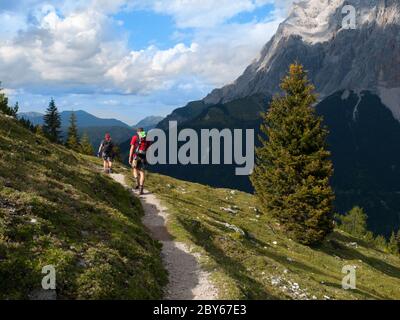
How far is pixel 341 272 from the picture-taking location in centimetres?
2988

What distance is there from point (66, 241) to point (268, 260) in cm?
1179

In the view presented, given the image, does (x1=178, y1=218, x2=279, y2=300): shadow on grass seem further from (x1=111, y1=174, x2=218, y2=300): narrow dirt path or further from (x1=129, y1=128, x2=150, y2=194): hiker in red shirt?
(x1=129, y1=128, x2=150, y2=194): hiker in red shirt

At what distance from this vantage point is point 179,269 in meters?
18.2

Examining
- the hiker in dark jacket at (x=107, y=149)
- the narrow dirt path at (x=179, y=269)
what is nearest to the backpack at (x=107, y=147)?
the hiker in dark jacket at (x=107, y=149)

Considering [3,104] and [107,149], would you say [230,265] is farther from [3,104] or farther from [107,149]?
[3,104]

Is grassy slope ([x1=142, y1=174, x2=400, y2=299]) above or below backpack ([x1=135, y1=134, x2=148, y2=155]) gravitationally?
below

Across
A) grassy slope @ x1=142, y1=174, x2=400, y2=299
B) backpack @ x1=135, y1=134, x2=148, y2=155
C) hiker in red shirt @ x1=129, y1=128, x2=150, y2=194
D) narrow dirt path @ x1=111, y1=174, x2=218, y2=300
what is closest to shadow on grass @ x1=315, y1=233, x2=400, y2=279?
grassy slope @ x1=142, y1=174, x2=400, y2=299

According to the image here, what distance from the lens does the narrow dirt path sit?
15.3 m

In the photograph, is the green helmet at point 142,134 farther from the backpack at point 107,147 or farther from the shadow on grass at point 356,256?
the shadow on grass at point 356,256

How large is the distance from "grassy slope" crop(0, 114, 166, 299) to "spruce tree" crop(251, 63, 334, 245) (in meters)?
18.1

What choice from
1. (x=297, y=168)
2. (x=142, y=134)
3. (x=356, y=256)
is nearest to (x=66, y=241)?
(x=142, y=134)
